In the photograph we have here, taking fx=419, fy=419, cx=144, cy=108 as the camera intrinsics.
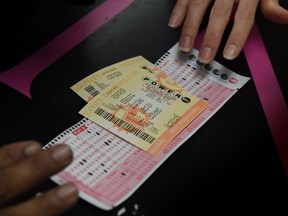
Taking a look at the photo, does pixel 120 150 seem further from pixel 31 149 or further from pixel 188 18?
pixel 188 18

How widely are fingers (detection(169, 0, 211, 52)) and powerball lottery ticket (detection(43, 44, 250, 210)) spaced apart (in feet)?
0.16

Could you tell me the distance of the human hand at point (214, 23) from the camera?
0.81m

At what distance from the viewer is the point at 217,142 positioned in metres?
0.72

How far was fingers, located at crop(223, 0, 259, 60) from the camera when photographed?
2.67 feet

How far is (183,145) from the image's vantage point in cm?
71

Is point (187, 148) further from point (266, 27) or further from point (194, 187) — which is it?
point (266, 27)

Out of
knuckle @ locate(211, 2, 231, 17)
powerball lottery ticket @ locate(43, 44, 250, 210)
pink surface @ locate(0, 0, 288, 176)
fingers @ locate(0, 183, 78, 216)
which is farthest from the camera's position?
knuckle @ locate(211, 2, 231, 17)

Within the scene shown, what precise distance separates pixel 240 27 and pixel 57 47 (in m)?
0.37

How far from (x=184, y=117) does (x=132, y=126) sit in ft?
0.31

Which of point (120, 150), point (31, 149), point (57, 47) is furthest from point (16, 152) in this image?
point (57, 47)

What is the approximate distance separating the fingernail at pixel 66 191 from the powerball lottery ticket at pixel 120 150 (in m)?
0.11

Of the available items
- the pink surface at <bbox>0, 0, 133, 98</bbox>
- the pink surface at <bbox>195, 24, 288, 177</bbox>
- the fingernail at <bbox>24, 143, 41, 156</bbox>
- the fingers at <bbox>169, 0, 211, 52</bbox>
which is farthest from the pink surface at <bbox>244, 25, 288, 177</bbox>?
the fingernail at <bbox>24, 143, 41, 156</bbox>

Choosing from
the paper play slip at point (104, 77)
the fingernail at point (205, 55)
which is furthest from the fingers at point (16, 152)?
the fingernail at point (205, 55)

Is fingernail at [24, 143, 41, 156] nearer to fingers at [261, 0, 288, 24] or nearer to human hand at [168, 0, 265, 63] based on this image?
human hand at [168, 0, 265, 63]
